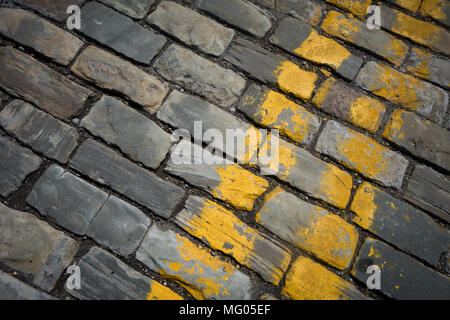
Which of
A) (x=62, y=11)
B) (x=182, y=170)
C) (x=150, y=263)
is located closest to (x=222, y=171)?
(x=182, y=170)

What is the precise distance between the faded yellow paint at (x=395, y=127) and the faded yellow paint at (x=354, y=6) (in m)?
0.68

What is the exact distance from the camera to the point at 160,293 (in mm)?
1050

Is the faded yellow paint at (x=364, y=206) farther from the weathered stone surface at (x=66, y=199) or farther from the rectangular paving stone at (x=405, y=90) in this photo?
the weathered stone surface at (x=66, y=199)

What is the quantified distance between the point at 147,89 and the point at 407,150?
1.36 metres

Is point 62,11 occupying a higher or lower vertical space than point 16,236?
higher

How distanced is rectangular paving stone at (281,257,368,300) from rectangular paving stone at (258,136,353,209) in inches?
12.3

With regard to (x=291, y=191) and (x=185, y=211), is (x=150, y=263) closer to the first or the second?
(x=185, y=211)

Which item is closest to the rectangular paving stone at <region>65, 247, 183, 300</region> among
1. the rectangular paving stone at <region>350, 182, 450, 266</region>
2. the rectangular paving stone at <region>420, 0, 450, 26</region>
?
the rectangular paving stone at <region>350, 182, 450, 266</region>

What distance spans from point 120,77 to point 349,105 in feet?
3.94

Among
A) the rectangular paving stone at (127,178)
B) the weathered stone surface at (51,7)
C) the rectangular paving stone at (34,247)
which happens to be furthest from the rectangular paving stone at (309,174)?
the weathered stone surface at (51,7)

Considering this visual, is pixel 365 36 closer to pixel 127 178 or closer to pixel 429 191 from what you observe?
pixel 429 191

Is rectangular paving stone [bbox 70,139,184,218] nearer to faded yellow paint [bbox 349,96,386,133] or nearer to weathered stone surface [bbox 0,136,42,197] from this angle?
weathered stone surface [bbox 0,136,42,197]

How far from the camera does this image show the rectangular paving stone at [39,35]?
1.32 meters
